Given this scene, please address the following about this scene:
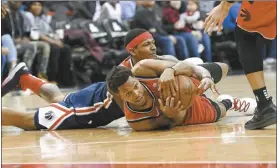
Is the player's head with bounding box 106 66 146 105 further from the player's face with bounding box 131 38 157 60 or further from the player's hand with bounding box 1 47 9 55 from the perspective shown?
the player's hand with bounding box 1 47 9 55

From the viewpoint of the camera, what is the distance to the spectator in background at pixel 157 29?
8.41 m

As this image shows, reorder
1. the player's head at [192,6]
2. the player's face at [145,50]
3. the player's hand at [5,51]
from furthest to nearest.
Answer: the player's head at [192,6] < the player's hand at [5,51] < the player's face at [145,50]

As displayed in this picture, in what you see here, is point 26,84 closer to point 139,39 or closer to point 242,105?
point 139,39

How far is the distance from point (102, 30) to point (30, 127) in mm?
4362

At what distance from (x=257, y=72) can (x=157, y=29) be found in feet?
16.7

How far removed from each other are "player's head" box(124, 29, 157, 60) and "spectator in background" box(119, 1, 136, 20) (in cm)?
481

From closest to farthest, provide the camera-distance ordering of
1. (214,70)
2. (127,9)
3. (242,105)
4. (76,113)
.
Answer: (214,70) < (76,113) < (242,105) < (127,9)

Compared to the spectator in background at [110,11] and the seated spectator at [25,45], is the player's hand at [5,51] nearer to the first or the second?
the seated spectator at [25,45]

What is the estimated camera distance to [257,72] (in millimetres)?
3480

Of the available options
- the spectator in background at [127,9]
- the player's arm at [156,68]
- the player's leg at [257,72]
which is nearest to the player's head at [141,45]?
the player's arm at [156,68]

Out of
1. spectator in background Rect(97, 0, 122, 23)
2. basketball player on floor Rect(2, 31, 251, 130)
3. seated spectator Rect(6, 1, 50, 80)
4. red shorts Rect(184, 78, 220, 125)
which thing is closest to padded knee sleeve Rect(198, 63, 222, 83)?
basketball player on floor Rect(2, 31, 251, 130)

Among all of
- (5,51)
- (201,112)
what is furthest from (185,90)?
(5,51)

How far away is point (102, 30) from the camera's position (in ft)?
28.4

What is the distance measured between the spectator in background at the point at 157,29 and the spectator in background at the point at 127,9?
0.37m
